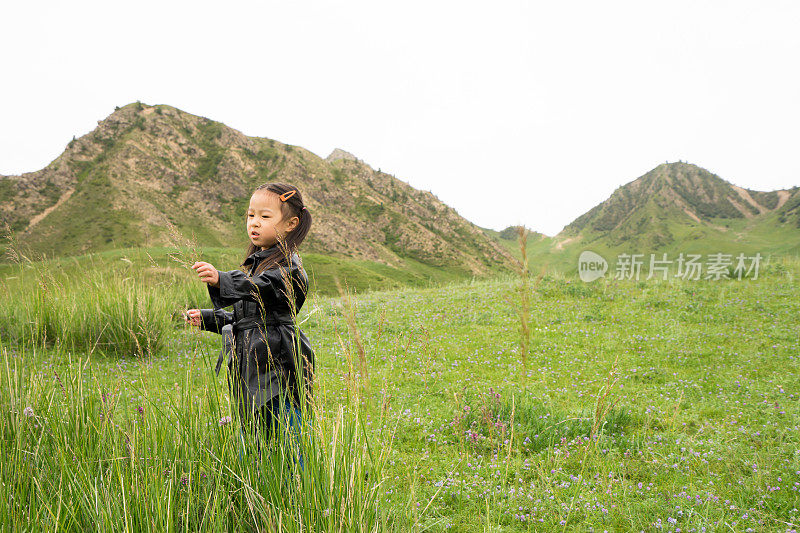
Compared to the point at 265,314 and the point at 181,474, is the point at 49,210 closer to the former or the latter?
the point at 265,314

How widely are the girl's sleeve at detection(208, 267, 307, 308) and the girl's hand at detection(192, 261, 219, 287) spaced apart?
0.04 meters

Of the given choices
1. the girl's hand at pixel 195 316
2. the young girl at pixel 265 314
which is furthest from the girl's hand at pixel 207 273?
the girl's hand at pixel 195 316

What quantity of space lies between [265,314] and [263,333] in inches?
7.9

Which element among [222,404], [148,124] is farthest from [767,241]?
[148,124]

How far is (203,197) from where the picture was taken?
93750 mm

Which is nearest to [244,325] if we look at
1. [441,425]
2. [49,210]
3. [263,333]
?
[263,333]

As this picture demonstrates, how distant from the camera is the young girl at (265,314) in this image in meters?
2.52

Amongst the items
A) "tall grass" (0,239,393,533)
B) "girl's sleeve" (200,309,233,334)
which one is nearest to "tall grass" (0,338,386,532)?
"tall grass" (0,239,393,533)

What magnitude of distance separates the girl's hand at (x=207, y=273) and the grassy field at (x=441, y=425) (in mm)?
431

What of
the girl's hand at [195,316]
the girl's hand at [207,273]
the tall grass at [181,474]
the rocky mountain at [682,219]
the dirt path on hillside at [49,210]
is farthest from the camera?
the rocky mountain at [682,219]

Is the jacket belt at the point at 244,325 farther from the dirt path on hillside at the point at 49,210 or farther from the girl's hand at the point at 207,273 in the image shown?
the dirt path on hillside at the point at 49,210

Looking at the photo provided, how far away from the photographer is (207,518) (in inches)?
77.9

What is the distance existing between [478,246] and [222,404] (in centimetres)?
11576

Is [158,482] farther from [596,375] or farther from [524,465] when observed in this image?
[596,375]
